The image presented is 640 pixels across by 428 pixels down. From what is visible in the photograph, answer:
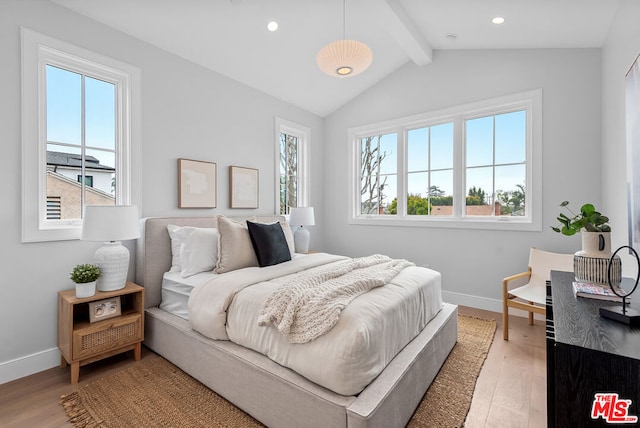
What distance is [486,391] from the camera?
2.03 metres

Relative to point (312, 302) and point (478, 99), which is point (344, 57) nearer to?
point (312, 302)

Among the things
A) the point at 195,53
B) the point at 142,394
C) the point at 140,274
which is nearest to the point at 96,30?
the point at 195,53

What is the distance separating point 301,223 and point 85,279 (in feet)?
7.92

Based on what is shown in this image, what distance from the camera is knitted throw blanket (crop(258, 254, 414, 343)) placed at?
5.05ft

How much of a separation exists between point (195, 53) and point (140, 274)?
228 centimetres

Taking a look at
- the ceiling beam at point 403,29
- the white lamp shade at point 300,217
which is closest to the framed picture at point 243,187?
the white lamp shade at point 300,217

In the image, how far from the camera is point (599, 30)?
104 inches

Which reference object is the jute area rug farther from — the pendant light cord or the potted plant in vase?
the pendant light cord

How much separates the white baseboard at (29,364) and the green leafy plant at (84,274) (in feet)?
2.23

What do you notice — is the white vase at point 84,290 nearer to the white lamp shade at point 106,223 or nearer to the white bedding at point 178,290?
the white lamp shade at point 106,223

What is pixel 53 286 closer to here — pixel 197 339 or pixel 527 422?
pixel 197 339

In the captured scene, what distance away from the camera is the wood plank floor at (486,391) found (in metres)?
1.76

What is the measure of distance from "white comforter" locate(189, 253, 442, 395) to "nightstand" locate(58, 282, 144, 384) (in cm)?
60

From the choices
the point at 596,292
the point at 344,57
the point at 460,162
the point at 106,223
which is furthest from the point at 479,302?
the point at 106,223
